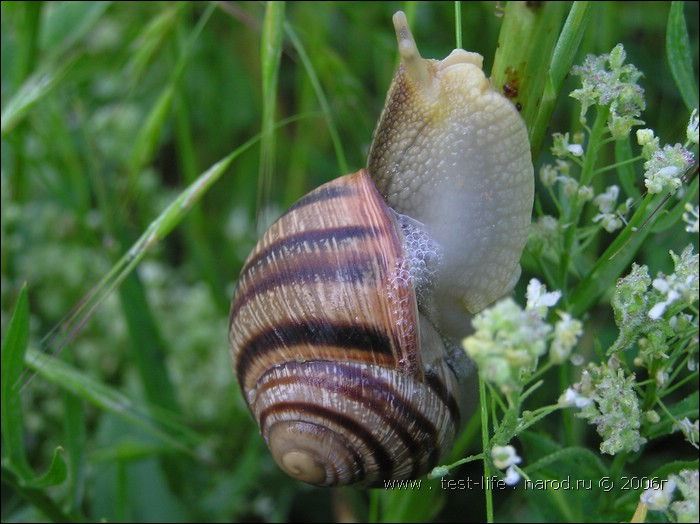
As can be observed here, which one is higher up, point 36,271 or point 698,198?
point 698,198

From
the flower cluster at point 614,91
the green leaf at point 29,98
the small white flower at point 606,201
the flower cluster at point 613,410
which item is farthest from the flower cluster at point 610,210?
the green leaf at point 29,98

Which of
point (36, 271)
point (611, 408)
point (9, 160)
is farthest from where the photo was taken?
point (36, 271)

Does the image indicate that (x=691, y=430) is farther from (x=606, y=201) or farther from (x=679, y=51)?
(x=679, y=51)

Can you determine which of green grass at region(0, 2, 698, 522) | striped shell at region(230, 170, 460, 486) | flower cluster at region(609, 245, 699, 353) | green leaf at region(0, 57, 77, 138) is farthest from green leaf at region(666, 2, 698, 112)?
green leaf at region(0, 57, 77, 138)

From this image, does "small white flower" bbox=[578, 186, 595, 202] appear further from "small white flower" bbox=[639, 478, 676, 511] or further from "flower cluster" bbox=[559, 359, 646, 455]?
"small white flower" bbox=[639, 478, 676, 511]

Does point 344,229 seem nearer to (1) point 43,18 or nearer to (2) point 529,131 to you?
(2) point 529,131

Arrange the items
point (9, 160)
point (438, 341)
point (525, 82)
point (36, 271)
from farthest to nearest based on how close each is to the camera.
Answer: point (36, 271)
point (9, 160)
point (438, 341)
point (525, 82)

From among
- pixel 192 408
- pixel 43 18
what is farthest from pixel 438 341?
pixel 43 18
